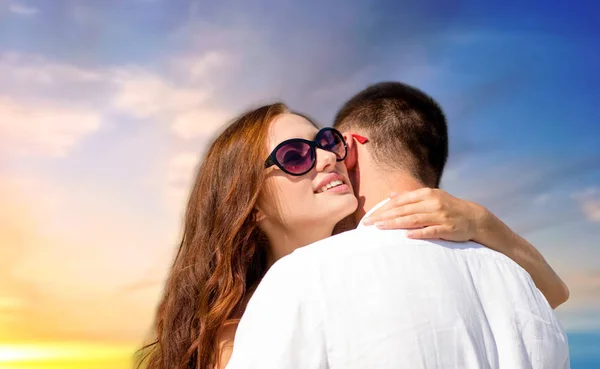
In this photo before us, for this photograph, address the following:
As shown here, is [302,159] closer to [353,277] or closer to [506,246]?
[506,246]

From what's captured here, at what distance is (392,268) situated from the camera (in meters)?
2.57

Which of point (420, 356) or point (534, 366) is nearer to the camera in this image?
point (420, 356)

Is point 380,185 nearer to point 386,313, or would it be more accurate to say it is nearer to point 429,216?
point 429,216

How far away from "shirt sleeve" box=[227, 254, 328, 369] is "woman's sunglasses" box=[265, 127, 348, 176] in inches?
68.1

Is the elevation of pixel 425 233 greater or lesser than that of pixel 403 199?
lesser

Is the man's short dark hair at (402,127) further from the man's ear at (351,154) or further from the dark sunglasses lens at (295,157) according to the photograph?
the dark sunglasses lens at (295,157)

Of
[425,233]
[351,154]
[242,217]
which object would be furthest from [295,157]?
[425,233]

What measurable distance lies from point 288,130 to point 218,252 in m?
0.97

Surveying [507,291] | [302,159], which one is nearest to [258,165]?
[302,159]

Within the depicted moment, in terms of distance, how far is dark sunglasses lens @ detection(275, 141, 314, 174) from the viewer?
420cm

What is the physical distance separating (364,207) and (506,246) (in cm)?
88

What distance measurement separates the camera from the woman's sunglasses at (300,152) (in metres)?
4.16

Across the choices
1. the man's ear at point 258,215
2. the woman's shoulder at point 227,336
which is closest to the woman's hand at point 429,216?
the man's ear at point 258,215

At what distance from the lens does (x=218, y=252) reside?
4320mm
